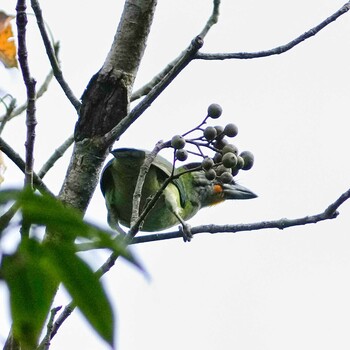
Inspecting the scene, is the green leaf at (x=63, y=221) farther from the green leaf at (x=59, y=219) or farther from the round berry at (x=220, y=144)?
the round berry at (x=220, y=144)

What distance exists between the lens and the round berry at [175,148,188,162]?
2.87m

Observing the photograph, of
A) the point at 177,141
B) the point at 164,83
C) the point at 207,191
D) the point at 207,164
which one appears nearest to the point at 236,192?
the point at 207,191

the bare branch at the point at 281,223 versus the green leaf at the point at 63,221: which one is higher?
the bare branch at the point at 281,223

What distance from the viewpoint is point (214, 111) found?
309 cm

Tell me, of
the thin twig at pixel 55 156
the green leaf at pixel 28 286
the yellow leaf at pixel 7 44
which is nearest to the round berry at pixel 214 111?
the thin twig at pixel 55 156

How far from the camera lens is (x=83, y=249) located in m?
0.79

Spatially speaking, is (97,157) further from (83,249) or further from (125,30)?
(83,249)

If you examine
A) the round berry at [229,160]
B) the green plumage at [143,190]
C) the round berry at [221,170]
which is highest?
the green plumage at [143,190]

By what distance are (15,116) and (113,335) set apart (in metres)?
2.08

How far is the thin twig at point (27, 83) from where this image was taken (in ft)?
6.43

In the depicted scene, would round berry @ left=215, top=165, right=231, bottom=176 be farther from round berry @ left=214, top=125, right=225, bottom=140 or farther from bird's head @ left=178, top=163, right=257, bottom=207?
bird's head @ left=178, top=163, right=257, bottom=207

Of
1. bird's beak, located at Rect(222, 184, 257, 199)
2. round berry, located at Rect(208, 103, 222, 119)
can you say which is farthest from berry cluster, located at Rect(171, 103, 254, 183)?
bird's beak, located at Rect(222, 184, 257, 199)

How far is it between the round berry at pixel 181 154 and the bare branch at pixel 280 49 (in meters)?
0.44

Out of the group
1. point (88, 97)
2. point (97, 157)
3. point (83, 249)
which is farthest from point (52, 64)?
point (83, 249)
